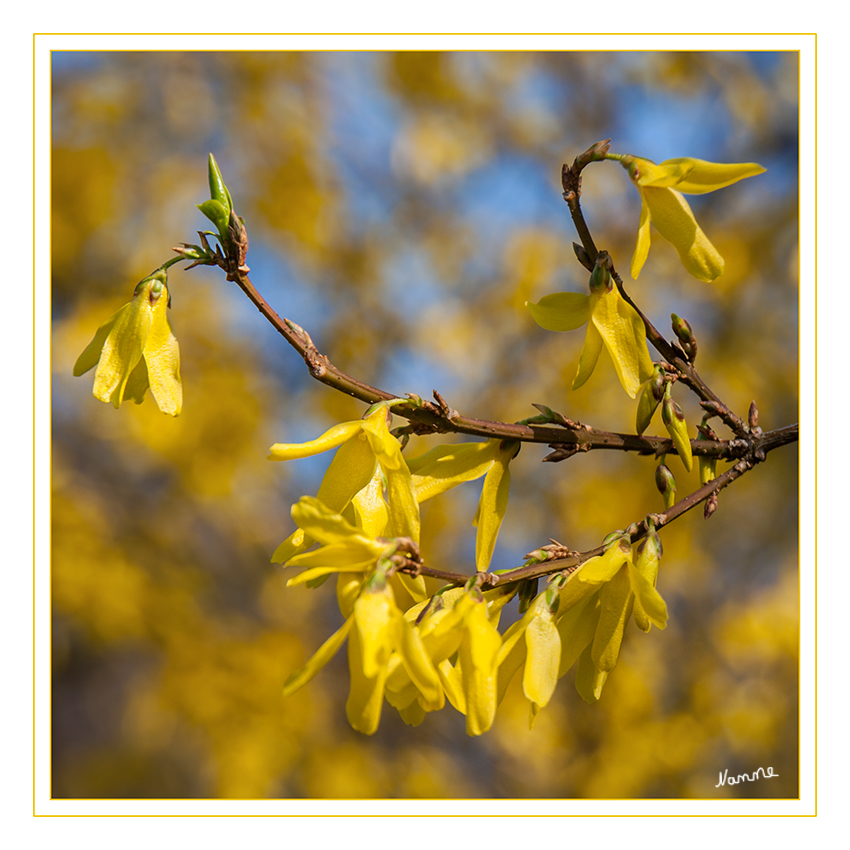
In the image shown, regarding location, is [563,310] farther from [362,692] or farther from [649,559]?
[362,692]

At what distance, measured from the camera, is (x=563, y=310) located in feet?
1.94

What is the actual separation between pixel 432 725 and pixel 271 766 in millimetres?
650

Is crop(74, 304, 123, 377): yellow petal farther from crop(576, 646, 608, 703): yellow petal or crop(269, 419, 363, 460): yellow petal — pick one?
crop(576, 646, 608, 703): yellow petal

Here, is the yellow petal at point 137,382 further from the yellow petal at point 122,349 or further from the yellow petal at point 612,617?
the yellow petal at point 612,617

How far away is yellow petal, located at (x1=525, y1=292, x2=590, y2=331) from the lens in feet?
1.92

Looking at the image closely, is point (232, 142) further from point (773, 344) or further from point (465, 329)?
point (773, 344)

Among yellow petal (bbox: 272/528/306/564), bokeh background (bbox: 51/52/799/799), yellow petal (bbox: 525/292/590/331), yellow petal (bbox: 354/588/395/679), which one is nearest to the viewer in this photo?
yellow petal (bbox: 354/588/395/679)

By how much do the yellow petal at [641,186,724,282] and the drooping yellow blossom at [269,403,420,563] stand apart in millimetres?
301

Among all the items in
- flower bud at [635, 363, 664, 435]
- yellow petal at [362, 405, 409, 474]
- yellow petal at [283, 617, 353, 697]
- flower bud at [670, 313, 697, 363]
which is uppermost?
flower bud at [670, 313, 697, 363]

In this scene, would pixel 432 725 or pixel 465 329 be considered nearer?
pixel 432 725

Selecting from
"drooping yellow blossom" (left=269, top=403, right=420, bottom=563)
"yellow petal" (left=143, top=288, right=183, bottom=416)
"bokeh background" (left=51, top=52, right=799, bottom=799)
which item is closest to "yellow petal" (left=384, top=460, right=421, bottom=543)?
"drooping yellow blossom" (left=269, top=403, right=420, bottom=563)
